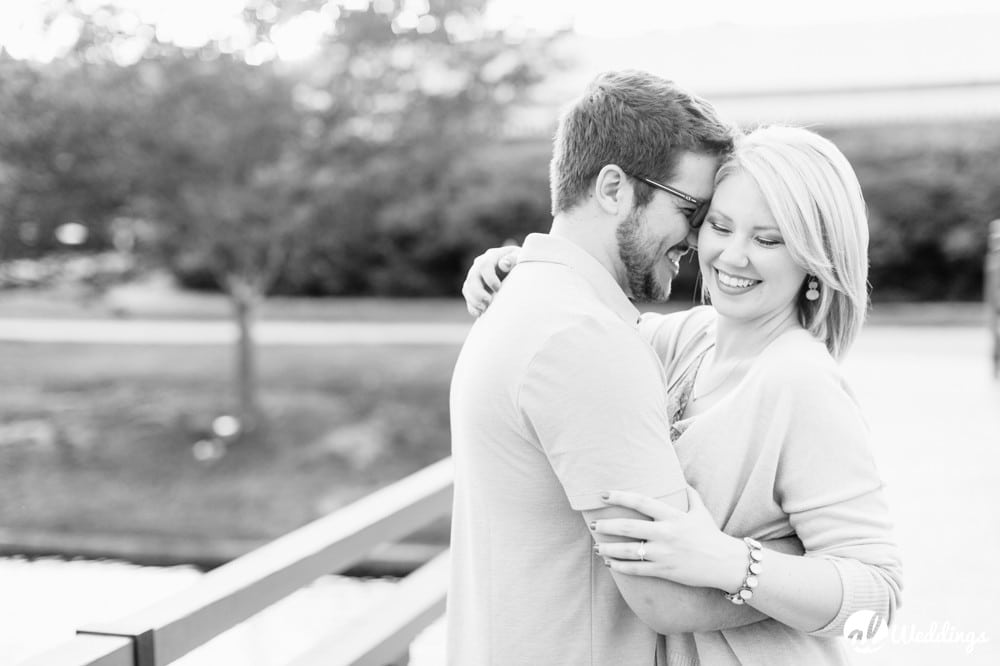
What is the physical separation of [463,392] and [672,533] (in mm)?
380

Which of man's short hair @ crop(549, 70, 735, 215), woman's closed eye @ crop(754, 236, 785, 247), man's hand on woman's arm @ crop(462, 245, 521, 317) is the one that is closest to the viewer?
man's short hair @ crop(549, 70, 735, 215)

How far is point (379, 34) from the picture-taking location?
390 inches

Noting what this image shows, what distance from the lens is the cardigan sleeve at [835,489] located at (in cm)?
158

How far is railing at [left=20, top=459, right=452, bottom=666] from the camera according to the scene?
179 cm

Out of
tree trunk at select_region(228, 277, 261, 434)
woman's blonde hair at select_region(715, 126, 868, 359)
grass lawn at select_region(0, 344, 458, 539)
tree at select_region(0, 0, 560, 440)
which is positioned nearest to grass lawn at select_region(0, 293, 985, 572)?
grass lawn at select_region(0, 344, 458, 539)

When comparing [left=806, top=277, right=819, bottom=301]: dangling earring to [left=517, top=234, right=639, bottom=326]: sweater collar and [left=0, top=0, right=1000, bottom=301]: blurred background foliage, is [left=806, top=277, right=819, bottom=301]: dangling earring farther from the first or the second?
[left=0, top=0, right=1000, bottom=301]: blurred background foliage

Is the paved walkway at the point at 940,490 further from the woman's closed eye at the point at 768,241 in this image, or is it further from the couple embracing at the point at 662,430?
the woman's closed eye at the point at 768,241

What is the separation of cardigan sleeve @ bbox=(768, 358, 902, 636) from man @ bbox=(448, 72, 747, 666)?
19cm

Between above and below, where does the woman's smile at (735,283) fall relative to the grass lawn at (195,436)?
above

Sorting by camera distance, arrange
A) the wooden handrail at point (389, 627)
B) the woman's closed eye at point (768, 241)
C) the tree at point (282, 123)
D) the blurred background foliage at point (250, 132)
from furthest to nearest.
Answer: the tree at point (282, 123) < the blurred background foliage at point (250, 132) < the wooden handrail at point (389, 627) < the woman's closed eye at point (768, 241)

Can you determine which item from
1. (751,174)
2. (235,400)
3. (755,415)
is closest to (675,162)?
(751,174)

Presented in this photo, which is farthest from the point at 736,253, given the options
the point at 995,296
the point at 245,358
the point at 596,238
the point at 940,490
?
the point at 245,358

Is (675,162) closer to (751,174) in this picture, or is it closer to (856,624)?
(751,174)

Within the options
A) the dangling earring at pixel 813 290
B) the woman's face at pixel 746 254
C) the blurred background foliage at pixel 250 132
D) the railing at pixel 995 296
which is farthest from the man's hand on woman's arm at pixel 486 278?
the railing at pixel 995 296
